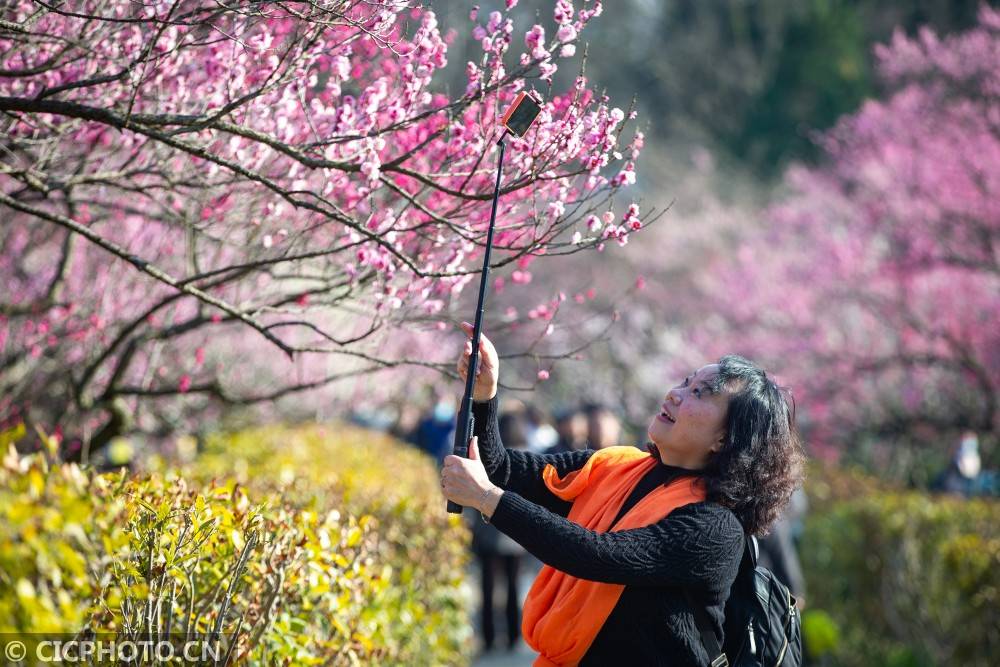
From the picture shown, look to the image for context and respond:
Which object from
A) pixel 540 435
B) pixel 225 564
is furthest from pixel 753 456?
pixel 540 435

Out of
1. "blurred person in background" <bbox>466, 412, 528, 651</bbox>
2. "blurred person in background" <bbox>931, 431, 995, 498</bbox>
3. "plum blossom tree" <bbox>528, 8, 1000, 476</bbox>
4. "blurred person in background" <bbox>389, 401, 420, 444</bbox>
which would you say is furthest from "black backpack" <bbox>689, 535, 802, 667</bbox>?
"blurred person in background" <bbox>389, 401, 420, 444</bbox>

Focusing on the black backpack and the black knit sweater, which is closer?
the black knit sweater

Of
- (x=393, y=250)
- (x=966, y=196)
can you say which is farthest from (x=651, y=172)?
(x=393, y=250)

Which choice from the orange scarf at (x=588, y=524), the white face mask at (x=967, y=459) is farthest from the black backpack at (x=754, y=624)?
the white face mask at (x=967, y=459)

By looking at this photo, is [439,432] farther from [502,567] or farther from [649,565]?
[649,565]

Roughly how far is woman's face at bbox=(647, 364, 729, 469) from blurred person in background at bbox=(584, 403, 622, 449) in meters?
4.11

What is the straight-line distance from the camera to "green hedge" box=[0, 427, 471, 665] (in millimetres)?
1812

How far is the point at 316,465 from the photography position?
24.4ft

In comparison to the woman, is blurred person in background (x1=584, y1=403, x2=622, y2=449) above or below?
above

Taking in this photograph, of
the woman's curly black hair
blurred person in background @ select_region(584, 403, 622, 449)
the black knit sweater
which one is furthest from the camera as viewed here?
blurred person in background @ select_region(584, 403, 622, 449)

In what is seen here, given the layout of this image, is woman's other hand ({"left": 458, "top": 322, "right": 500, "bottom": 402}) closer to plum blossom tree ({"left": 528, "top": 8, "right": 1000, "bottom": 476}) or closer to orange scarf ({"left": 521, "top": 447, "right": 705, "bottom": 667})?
orange scarf ({"left": 521, "top": 447, "right": 705, "bottom": 667})

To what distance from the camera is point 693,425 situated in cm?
294

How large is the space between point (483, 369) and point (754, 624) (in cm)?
102

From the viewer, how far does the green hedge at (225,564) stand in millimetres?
1812
